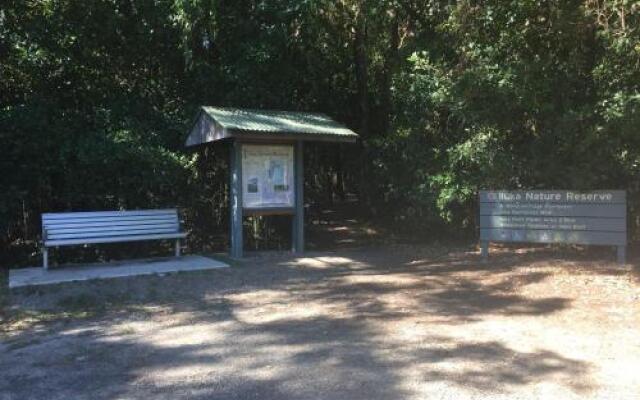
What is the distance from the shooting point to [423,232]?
1313cm

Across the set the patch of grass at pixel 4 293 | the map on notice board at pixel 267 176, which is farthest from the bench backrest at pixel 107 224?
the map on notice board at pixel 267 176

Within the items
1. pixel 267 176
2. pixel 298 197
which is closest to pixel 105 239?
pixel 267 176

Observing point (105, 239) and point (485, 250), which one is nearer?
point (105, 239)

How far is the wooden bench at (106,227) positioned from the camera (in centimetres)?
928

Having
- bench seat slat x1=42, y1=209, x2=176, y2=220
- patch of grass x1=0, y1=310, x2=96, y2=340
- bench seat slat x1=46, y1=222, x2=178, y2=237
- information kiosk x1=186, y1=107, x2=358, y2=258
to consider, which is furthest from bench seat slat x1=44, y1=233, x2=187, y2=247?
Result: patch of grass x1=0, y1=310, x2=96, y2=340

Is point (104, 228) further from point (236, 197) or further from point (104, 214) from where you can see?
point (236, 197)

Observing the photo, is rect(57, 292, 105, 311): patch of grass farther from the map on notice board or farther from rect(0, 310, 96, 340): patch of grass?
the map on notice board

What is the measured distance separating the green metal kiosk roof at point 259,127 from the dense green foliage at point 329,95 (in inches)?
38.6

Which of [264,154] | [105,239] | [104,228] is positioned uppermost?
[264,154]

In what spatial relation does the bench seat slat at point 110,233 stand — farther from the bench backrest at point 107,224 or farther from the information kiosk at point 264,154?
the information kiosk at point 264,154

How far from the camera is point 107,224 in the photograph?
9.74m

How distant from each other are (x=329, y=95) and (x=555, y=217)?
7.75m

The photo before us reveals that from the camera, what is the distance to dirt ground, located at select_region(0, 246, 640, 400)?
4434 mm

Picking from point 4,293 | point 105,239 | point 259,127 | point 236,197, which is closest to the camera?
point 4,293
